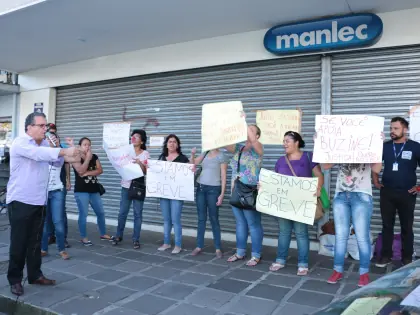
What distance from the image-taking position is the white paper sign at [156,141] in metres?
7.70

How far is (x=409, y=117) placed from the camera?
5562mm

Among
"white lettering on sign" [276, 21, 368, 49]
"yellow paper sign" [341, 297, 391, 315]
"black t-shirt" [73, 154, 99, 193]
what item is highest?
"white lettering on sign" [276, 21, 368, 49]

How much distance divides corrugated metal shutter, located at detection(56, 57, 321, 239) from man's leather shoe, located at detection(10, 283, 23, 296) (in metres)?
3.69

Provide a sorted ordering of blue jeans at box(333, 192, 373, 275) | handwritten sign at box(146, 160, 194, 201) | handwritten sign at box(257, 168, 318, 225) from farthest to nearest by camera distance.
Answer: handwritten sign at box(146, 160, 194, 201), handwritten sign at box(257, 168, 318, 225), blue jeans at box(333, 192, 373, 275)

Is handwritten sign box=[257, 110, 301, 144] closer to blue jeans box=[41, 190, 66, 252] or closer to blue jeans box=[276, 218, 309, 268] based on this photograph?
blue jeans box=[276, 218, 309, 268]

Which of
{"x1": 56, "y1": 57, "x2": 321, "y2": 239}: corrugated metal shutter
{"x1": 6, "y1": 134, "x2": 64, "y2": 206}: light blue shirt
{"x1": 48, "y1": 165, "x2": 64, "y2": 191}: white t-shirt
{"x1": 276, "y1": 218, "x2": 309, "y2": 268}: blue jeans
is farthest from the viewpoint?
{"x1": 56, "y1": 57, "x2": 321, "y2": 239}: corrugated metal shutter

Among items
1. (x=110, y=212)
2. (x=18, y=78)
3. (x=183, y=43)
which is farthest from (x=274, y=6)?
(x=18, y=78)

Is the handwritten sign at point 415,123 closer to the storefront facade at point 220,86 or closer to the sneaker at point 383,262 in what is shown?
the storefront facade at point 220,86

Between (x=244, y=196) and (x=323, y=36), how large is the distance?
9.78 feet

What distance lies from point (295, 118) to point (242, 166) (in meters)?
1.15

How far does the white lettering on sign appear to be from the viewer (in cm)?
563

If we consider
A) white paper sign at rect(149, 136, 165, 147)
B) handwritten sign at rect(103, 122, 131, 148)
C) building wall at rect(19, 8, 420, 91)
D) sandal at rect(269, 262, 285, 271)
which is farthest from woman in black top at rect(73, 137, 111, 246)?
sandal at rect(269, 262, 285, 271)

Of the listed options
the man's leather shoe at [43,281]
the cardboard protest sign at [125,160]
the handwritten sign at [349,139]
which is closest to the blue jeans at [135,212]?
the cardboard protest sign at [125,160]

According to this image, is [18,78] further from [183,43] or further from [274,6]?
[274,6]
